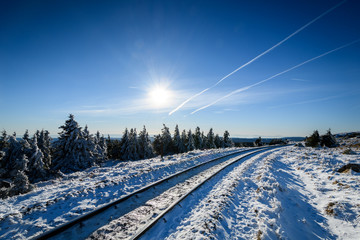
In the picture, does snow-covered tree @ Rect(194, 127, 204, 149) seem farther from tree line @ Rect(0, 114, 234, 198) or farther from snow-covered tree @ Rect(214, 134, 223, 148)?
tree line @ Rect(0, 114, 234, 198)

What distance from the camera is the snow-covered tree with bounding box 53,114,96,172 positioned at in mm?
24788

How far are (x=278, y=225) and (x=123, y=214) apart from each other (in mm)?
5347

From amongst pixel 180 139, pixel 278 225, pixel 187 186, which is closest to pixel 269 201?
pixel 278 225

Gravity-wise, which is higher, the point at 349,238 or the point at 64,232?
the point at 64,232

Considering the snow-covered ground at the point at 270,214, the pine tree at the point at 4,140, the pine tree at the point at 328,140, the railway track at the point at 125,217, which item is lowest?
the snow-covered ground at the point at 270,214

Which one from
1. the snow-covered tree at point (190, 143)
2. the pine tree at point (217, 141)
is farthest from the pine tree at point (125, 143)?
the pine tree at point (217, 141)

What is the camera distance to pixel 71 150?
993 inches

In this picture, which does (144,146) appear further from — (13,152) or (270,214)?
(270,214)

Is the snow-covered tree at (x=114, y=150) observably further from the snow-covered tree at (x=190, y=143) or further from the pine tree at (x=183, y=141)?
the snow-covered tree at (x=190, y=143)

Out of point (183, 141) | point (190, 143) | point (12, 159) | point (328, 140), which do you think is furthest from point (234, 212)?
point (183, 141)

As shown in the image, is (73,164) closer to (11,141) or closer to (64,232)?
(11,141)

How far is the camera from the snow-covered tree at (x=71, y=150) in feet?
81.3

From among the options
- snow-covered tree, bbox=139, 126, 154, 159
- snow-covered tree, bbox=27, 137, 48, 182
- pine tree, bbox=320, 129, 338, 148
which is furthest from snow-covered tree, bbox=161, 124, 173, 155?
pine tree, bbox=320, 129, 338, 148

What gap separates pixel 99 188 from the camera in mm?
7496
